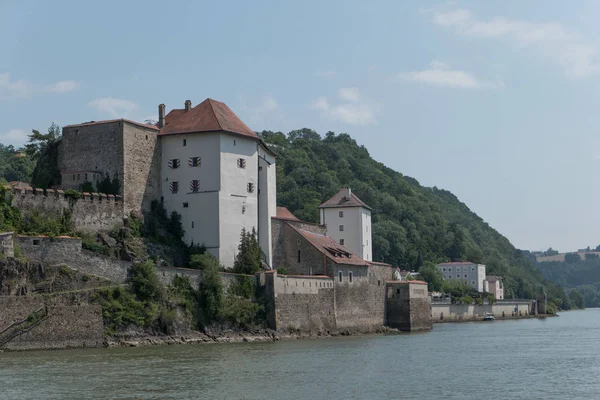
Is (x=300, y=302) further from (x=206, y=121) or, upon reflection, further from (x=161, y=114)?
(x=161, y=114)

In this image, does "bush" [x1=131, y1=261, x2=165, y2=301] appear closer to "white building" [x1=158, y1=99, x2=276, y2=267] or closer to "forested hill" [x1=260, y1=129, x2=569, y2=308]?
"white building" [x1=158, y1=99, x2=276, y2=267]

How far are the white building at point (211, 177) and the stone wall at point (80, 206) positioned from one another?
5.42 metres

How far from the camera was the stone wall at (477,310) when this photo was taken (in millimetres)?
112625

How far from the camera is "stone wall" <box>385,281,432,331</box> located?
74.9 m

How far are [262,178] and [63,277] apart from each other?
22.3 metres

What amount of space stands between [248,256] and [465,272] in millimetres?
103283

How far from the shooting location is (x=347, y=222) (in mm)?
89875

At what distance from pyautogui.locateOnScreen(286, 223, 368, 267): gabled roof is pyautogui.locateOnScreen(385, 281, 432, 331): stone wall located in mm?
3885

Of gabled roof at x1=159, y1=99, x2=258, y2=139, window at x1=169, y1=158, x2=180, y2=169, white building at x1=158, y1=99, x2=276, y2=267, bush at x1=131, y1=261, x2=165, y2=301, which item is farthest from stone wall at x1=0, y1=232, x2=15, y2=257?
gabled roof at x1=159, y1=99, x2=258, y2=139

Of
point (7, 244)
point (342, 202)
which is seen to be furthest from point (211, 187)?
point (342, 202)

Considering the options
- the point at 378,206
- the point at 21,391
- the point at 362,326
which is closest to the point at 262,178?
the point at 362,326

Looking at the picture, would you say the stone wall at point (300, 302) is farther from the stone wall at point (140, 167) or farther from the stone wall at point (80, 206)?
the stone wall at point (80, 206)

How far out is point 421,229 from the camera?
160000mm

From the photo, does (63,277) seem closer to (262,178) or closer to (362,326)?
(262,178)
